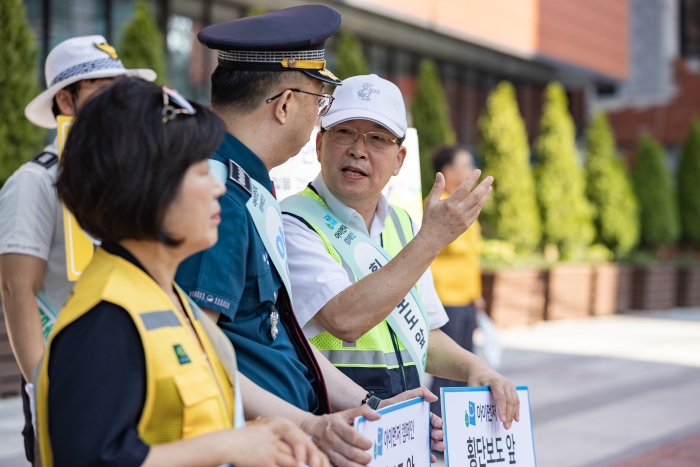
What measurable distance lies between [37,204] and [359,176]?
104 cm

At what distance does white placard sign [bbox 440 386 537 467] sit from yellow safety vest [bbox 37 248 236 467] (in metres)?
0.89

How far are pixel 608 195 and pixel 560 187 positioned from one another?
1619 mm

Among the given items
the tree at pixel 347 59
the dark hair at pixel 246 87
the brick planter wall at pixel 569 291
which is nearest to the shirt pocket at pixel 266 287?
the dark hair at pixel 246 87

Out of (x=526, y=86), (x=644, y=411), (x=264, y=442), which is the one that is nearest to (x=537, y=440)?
(x=644, y=411)

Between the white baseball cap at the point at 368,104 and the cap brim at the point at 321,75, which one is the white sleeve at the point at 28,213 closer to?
the white baseball cap at the point at 368,104

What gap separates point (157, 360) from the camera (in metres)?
1.49

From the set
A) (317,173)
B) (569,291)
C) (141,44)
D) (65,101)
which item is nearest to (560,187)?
(569,291)

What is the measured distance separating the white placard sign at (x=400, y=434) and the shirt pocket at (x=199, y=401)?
15.4 inches

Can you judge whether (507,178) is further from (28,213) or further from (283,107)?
(283,107)

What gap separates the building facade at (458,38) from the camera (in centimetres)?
1211

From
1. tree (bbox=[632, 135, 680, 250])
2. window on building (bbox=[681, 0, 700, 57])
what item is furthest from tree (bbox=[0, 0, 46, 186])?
window on building (bbox=[681, 0, 700, 57])

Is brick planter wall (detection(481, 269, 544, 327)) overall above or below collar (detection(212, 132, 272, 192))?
below

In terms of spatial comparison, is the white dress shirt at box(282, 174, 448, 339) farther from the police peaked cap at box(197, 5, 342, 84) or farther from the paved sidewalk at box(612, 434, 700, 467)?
Result: the paved sidewalk at box(612, 434, 700, 467)

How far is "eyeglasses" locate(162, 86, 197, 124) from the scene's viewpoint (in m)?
1.58
